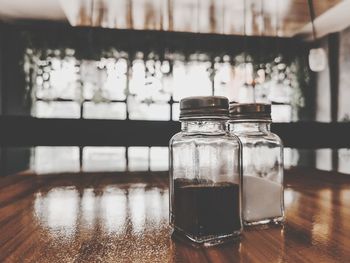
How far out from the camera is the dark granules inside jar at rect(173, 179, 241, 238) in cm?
54

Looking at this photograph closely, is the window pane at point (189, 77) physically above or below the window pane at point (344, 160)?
above

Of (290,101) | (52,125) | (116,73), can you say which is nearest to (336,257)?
(52,125)

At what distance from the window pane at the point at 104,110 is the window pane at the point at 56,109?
0.21m

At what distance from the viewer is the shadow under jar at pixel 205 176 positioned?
0.55 m

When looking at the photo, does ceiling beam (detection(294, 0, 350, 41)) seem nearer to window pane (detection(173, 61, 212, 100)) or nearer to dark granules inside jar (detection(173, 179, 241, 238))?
window pane (detection(173, 61, 212, 100))

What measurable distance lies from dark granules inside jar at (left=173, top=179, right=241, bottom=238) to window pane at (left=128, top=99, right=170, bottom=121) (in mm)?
5678

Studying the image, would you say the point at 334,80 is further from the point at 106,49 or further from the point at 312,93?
the point at 106,49

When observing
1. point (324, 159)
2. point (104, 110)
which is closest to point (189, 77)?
point (104, 110)

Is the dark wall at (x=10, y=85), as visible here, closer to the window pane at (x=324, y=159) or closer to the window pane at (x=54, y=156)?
the window pane at (x=54, y=156)

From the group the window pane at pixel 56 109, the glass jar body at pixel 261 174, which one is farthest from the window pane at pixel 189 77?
the glass jar body at pixel 261 174

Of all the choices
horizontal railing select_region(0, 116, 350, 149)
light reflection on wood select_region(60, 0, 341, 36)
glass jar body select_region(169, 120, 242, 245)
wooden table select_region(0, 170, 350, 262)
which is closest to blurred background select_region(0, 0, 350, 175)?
light reflection on wood select_region(60, 0, 341, 36)

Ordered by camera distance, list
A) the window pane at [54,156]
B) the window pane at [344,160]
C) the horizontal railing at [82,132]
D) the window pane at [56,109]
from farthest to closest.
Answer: the window pane at [54,156] < the window pane at [56,109] < the window pane at [344,160] < the horizontal railing at [82,132]

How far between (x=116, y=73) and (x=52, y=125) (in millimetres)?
4686

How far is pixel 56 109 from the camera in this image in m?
6.22
